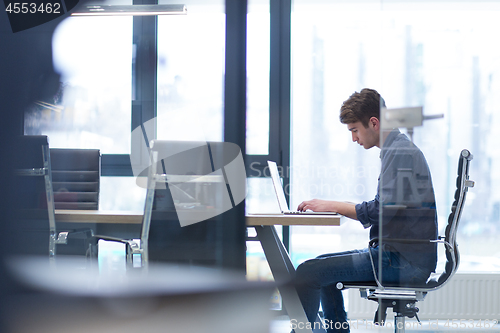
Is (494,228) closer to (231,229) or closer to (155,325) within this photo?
(231,229)

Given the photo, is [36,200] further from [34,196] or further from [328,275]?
[328,275]

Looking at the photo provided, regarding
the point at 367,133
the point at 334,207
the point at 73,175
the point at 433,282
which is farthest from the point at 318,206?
the point at 73,175

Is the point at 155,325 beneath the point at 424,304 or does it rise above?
above

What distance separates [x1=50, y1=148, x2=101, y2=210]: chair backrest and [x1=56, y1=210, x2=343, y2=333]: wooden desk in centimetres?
3

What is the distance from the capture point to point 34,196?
137 cm

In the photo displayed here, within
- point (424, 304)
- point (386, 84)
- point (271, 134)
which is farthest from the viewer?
point (271, 134)

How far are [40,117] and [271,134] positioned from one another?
1.79 meters

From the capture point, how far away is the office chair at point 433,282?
1679mm

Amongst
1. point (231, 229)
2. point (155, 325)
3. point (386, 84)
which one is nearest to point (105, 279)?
point (155, 325)

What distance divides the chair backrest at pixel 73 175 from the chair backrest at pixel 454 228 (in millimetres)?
1337

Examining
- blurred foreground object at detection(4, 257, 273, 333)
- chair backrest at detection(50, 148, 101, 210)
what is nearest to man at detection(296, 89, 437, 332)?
blurred foreground object at detection(4, 257, 273, 333)

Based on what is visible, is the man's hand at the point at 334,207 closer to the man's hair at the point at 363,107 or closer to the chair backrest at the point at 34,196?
the man's hair at the point at 363,107

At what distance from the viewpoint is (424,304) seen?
240cm

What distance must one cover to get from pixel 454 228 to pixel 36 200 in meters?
1.55
